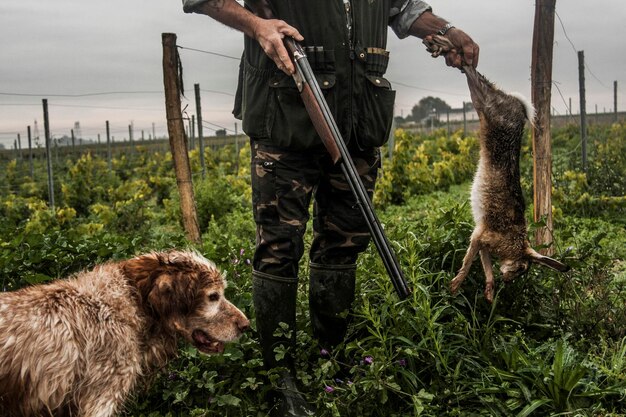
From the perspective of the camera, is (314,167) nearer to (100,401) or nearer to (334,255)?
(334,255)

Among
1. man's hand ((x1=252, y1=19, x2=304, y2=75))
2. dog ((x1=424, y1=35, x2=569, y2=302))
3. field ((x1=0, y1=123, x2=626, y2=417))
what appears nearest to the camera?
man's hand ((x1=252, y1=19, x2=304, y2=75))

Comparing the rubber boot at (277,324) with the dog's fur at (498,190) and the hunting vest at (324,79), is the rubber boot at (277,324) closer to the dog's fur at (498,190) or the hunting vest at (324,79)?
the hunting vest at (324,79)

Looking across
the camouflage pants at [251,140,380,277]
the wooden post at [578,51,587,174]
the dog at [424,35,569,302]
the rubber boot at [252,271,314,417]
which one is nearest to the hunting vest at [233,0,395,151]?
the camouflage pants at [251,140,380,277]

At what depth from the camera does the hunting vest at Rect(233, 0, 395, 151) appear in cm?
333

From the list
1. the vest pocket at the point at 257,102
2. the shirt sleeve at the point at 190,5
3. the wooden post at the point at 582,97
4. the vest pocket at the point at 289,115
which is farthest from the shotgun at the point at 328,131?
the wooden post at the point at 582,97

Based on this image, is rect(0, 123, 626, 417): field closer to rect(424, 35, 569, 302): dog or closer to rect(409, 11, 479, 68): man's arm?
rect(424, 35, 569, 302): dog

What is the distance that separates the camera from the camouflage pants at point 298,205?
3.40 metres

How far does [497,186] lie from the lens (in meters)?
3.48

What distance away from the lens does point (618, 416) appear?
3.10 meters

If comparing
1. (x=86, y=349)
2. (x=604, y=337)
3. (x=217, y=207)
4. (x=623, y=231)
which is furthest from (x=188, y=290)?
(x=217, y=207)

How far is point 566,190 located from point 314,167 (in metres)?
6.55

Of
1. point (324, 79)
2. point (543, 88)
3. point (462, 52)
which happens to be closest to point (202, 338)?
point (324, 79)

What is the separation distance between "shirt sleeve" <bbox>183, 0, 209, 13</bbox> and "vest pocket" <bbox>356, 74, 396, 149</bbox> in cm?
92

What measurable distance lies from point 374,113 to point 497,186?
2.44ft
